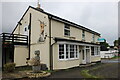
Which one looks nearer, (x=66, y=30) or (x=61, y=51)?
(x=61, y=51)

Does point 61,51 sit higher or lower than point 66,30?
lower

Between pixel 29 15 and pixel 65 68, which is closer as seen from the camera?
pixel 65 68

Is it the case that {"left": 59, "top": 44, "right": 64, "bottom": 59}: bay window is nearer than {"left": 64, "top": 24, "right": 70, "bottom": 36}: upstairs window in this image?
Yes

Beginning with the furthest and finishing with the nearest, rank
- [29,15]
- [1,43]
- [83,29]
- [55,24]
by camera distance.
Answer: [83,29], [29,15], [55,24], [1,43]

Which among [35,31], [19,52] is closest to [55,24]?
[35,31]

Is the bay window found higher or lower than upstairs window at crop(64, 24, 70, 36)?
lower

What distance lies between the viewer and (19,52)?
16203mm

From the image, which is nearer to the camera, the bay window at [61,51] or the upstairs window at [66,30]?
the bay window at [61,51]

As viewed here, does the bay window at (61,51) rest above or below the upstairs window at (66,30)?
below

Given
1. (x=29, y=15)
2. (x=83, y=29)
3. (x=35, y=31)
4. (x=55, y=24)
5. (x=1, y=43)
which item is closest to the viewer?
(x=1, y=43)

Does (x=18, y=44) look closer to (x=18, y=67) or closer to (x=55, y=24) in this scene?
(x=18, y=67)

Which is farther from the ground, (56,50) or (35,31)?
(35,31)

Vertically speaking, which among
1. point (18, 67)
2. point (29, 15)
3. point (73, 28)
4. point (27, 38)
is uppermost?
point (29, 15)

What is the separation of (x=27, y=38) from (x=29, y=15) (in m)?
3.20
